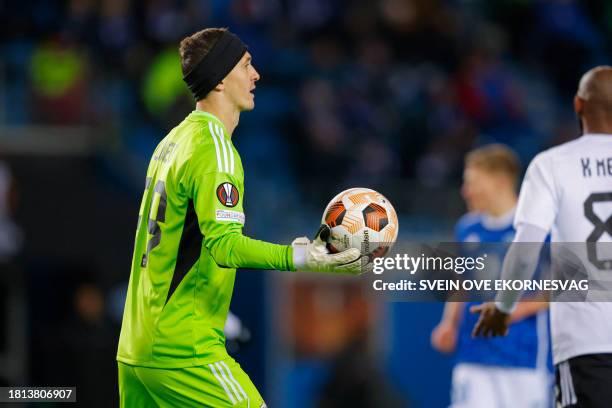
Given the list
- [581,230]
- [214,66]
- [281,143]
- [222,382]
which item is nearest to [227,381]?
[222,382]

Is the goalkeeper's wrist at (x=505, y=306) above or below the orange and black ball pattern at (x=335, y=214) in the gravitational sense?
below

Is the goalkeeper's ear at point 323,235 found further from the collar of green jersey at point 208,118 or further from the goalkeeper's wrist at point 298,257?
the collar of green jersey at point 208,118

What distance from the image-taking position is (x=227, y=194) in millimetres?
4605

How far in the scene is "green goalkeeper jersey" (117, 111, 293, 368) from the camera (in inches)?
184

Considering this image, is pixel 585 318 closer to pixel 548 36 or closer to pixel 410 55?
pixel 410 55

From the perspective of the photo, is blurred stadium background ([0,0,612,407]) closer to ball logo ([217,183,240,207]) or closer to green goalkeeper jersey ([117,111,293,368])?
green goalkeeper jersey ([117,111,293,368])

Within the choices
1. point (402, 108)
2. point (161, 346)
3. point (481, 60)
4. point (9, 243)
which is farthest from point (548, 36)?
point (161, 346)

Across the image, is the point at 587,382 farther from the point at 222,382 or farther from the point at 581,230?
the point at 222,382

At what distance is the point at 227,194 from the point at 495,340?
3192mm

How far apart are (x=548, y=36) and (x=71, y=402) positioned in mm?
8677

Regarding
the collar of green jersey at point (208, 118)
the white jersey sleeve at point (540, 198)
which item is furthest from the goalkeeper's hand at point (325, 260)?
the white jersey sleeve at point (540, 198)

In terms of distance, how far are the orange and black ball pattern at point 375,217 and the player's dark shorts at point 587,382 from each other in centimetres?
122

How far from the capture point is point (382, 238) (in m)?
4.83

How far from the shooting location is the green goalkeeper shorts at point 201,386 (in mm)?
4676
